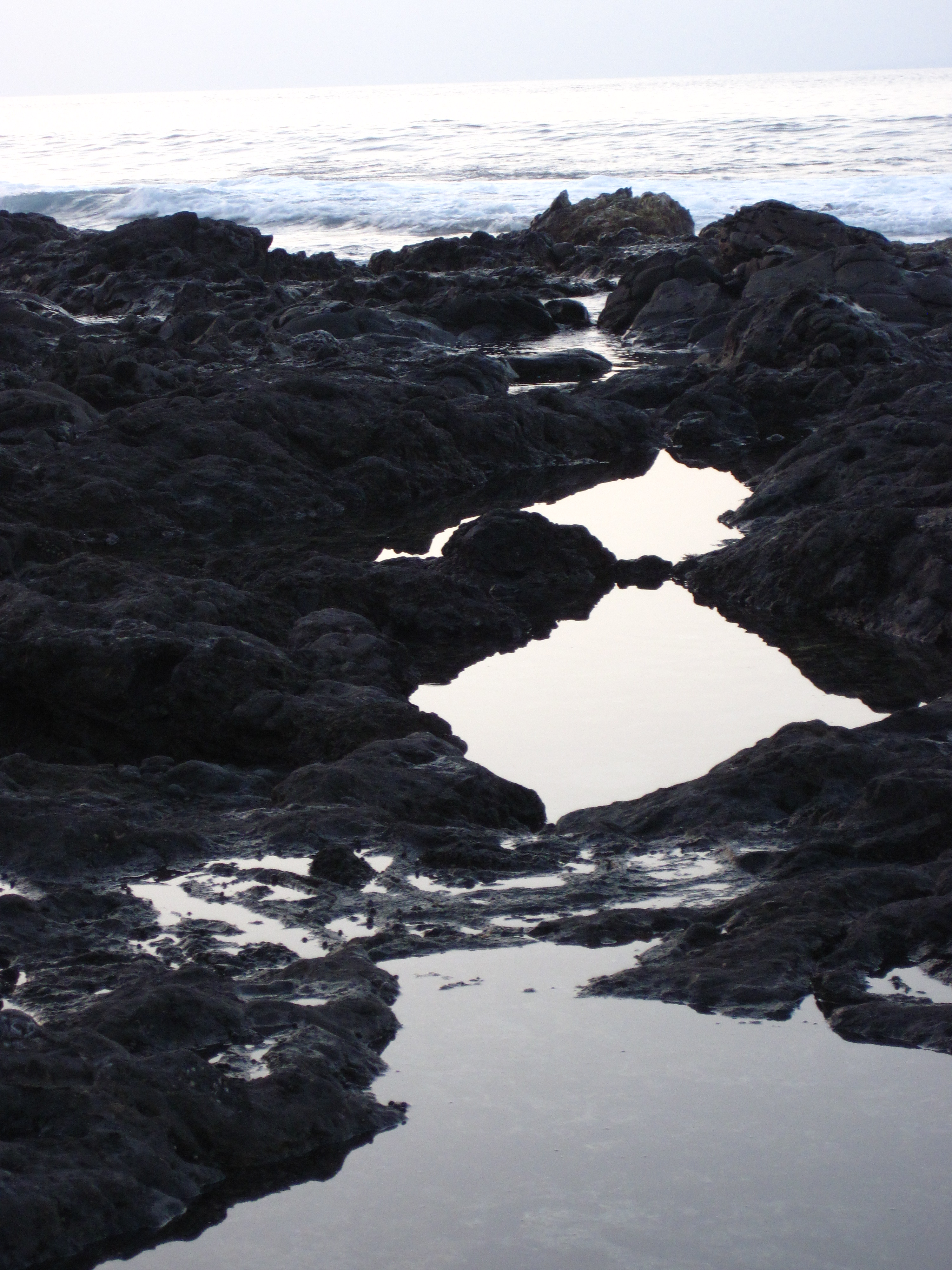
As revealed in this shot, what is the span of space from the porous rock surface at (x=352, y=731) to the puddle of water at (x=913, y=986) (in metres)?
0.03

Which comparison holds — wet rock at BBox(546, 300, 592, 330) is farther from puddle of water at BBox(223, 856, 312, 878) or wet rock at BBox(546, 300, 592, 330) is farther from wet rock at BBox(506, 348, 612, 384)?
puddle of water at BBox(223, 856, 312, 878)

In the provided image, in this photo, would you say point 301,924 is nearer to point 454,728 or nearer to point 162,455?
point 454,728

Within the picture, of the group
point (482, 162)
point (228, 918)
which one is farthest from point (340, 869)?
point (482, 162)

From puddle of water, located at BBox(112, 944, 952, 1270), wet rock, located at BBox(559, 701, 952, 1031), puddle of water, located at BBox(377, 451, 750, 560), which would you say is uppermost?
puddle of water, located at BBox(377, 451, 750, 560)

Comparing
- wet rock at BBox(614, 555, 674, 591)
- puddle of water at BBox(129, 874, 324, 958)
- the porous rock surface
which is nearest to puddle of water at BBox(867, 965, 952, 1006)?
the porous rock surface

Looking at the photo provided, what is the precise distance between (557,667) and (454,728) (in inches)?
36.6

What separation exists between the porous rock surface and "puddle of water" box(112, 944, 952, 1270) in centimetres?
10

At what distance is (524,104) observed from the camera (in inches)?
3091

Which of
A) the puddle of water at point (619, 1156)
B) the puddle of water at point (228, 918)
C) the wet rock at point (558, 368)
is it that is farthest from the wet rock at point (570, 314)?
the puddle of water at point (619, 1156)

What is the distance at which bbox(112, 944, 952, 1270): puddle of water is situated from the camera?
257 centimetres

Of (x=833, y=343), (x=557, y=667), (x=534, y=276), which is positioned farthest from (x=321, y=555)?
(x=534, y=276)

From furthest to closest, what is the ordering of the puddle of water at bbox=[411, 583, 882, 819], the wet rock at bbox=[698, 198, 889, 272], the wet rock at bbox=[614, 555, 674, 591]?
the wet rock at bbox=[698, 198, 889, 272]
the wet rock at bbox=[614, 555, 674, 591]
the puddle of water at bbox=[411, 583, 882, 819]

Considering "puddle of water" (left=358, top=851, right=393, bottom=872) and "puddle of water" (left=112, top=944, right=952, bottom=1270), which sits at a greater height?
"puddle of water" (left=358, top=851, right=393, bottom=872)

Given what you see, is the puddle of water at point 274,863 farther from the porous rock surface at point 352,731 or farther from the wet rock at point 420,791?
the wet rock at point 420,791
